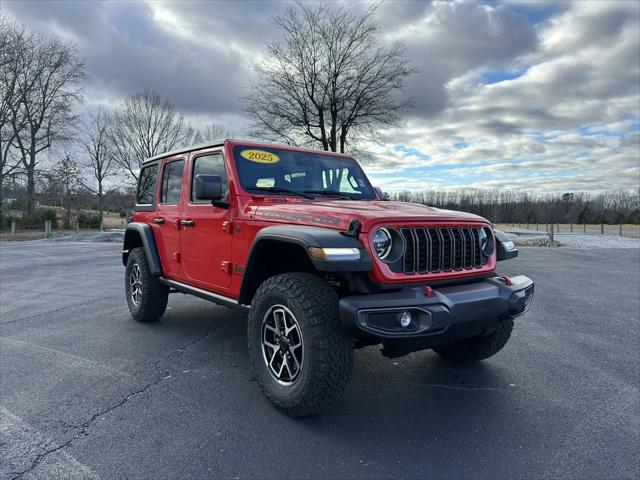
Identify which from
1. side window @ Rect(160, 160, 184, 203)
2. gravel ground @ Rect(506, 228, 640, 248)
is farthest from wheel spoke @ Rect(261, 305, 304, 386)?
gravel ground @ Rect(506, 228, 640, 248)

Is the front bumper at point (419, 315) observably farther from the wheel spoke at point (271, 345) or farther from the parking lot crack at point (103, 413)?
the parking lot crack at point (103, 413)

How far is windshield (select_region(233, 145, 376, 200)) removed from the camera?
385 centimetres

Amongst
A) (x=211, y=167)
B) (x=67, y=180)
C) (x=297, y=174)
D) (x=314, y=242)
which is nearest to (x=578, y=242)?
(x=297, y=174)

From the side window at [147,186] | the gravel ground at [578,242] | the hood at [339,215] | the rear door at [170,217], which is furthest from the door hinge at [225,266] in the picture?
the gravel ground at [578,242]

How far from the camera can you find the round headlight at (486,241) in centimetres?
341

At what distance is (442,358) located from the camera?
4.12 m

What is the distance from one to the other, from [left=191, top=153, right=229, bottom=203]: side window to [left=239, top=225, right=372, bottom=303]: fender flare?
2.73 feet

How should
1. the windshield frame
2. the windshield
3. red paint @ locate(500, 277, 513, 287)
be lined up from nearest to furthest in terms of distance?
red paint @ locate(500, 277, 513, 287)
the windshield frame
the windshield

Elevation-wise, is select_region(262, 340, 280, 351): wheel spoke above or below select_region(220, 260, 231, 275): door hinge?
below

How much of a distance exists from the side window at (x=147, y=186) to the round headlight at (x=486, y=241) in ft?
12.2

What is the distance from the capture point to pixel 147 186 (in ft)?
18.2

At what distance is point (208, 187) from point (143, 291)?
7.53 feet

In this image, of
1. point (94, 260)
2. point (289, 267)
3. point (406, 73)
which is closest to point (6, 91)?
point (94, 260)

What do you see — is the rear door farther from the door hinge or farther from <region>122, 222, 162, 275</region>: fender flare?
the door hinge
